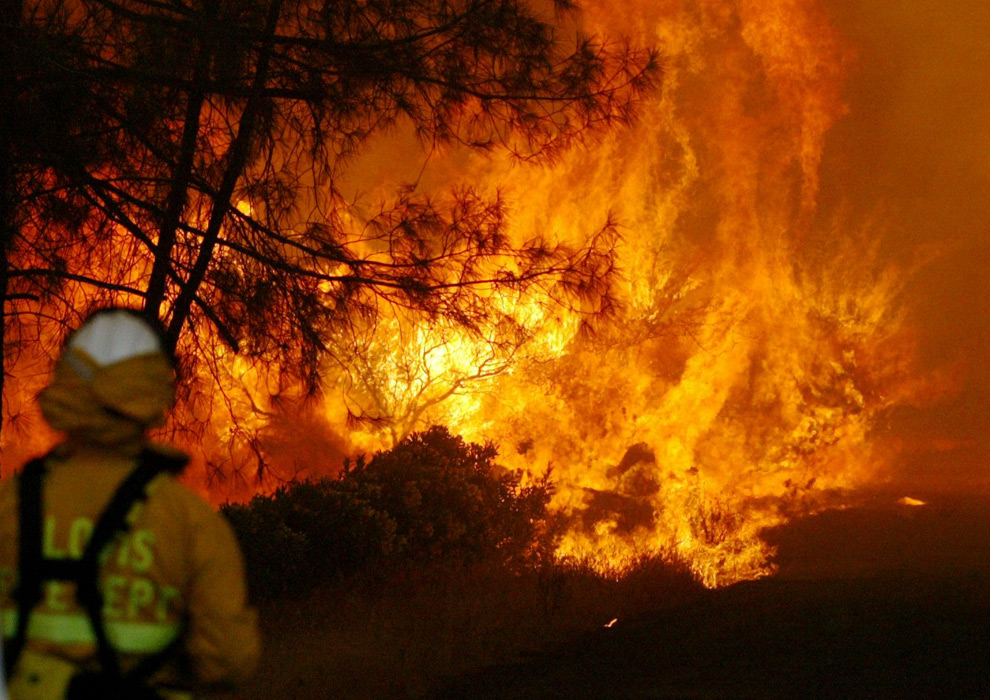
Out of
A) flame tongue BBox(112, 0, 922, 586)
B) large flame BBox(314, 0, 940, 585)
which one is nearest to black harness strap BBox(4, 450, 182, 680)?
flame tongue BBox(112, 0, 922, 586)

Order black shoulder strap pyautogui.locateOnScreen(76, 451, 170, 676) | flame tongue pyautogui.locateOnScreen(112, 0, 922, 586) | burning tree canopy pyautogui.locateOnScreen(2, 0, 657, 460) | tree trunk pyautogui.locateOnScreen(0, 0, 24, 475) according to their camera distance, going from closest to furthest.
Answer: black shoulder strap pyautogui.locateOnScreen(76, 451, 170, 676) → tree trunk pyautogui.locateOnScreen(0, 0, 24, 475) → burning tree canopy pyautogui.locateOnScreen(2, 0, 657, 460) → flame tongue pyautogui.locateOnScreen(112, 0, 922, 586)

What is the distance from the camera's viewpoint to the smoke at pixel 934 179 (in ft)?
80.1

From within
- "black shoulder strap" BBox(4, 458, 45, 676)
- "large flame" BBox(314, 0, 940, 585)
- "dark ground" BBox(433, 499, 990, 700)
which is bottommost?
"dark ground" BBox(433, 499, 990, 700)

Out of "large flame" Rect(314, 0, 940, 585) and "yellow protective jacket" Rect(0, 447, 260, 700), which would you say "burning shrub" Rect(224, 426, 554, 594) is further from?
"large flame" Rect(314, 0, 940, 585)

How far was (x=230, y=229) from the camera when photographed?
7.13 meters

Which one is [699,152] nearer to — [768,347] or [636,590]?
[768,347]

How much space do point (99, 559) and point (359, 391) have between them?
17345mm

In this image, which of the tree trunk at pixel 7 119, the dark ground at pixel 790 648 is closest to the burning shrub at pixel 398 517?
the dark ground at pixel 790 648

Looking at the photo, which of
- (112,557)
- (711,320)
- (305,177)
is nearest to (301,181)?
(305,177)

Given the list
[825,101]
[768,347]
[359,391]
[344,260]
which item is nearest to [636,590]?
[344,260]

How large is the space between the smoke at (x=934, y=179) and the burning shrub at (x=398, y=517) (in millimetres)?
16224

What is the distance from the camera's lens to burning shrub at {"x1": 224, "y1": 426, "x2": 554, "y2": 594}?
27.4 ft

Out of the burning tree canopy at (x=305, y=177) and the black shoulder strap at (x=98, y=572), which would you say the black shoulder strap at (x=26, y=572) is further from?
the burning tree canopy at (x=305, y=177)

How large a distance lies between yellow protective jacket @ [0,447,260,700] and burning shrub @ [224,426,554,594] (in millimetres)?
A: 6096
